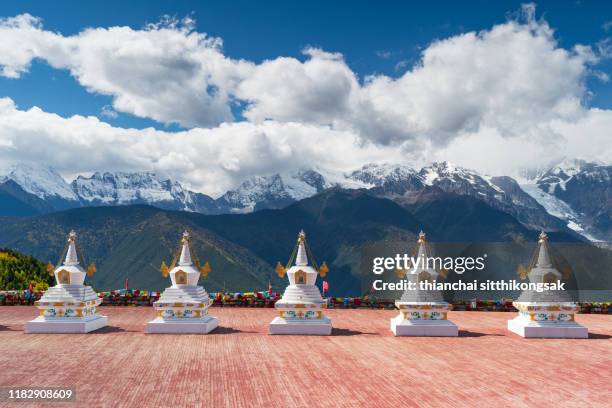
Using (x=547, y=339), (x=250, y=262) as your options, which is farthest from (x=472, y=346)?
(x=250, y=262)

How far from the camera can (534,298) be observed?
79.4 feet

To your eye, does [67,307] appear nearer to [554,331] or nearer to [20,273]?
[20,273]

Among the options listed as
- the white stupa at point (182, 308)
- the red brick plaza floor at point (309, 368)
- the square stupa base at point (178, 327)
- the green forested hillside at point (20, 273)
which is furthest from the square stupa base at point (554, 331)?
the green forested hillside at point (20, 273)

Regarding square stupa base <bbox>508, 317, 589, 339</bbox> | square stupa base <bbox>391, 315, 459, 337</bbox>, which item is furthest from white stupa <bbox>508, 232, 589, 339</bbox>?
square stupa base <bbox>391, 315, 459, 337</bbox>

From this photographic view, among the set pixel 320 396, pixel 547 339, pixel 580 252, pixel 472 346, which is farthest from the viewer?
pixel 580 252

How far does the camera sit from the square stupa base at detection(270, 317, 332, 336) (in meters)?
23.3

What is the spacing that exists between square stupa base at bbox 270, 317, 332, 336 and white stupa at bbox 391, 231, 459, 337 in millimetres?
3295

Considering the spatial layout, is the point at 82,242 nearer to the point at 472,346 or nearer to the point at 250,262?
the point at 250,262

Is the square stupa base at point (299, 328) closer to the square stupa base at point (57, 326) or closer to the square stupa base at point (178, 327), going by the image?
the square stupa base at point (178, 327)

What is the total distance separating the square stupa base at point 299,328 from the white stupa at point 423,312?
130 inches

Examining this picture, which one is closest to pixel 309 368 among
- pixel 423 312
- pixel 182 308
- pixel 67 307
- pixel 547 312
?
pixel 423 312

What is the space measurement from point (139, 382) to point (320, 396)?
5.34 m

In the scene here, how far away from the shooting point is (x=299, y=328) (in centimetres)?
2336

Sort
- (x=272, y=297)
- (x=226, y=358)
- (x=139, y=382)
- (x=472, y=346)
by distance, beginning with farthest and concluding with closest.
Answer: (x=272, y=297) < (x=472, y=346) < (x=226, y=358) < (x=139, y=382)
